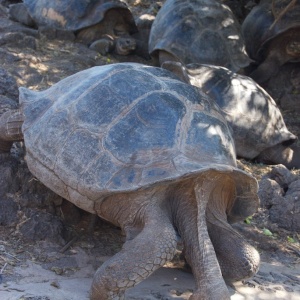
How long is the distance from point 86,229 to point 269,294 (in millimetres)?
1172

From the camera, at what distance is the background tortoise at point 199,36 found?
688 cm

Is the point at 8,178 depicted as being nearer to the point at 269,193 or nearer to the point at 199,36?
the point at 269,193

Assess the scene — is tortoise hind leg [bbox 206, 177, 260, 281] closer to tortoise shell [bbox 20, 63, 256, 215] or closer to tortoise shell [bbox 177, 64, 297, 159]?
tortoise shell [bbox 20, 63, 256, 215]

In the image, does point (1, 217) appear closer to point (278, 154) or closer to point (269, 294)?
point (269, 294)

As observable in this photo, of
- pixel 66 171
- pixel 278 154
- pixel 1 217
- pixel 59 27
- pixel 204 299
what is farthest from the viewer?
pixel 59 27

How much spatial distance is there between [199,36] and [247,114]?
169cm

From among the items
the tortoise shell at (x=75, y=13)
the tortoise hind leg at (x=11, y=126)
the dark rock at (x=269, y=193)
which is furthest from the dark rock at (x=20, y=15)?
the dark rock at (x=269, y=193)

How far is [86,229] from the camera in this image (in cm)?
380

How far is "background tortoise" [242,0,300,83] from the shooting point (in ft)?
23.7

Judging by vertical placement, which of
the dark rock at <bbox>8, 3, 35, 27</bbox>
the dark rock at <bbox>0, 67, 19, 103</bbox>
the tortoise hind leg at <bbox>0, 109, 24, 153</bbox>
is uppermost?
the tortoise hind leg at <bbox>0, 109, 24, 153</bbox>

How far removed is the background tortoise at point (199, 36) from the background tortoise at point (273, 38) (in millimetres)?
411

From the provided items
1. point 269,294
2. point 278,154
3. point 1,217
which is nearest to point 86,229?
point 1,217

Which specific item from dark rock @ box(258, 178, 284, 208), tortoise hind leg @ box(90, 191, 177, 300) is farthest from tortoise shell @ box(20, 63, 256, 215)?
dark rock @ box(258, 178, 284, 208)

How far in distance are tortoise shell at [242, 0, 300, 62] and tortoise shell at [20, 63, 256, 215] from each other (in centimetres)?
390
